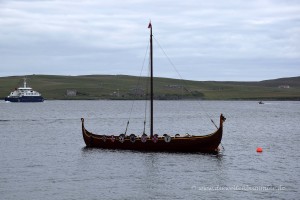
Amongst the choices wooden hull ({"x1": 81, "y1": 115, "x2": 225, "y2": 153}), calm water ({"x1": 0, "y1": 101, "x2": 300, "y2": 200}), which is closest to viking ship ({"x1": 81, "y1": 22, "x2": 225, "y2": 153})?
wooden hull ({"x1": 81, "y1": 115, "x2": 225, "y2": 153})

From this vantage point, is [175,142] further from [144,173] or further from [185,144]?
[144,173]

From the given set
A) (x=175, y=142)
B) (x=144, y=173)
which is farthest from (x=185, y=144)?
(x=144, y=173)

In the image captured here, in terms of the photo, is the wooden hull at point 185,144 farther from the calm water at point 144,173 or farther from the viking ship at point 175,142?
the calm water at point 144,173

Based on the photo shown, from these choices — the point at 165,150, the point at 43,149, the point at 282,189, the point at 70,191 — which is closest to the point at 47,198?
the point at 70,191

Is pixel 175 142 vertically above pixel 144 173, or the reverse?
pixel 175 142

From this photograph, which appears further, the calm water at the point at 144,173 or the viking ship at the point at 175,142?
the viking ship at the point at 175,142

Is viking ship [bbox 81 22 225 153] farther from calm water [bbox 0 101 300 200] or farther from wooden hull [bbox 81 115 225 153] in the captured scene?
calm water [bbox 0 101 300 200]

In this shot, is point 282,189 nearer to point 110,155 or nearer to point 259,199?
point 259,199

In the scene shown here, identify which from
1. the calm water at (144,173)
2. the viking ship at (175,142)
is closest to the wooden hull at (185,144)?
the viking ship at (175,142)

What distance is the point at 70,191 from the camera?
45344mm

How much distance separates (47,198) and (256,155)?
1346 inches

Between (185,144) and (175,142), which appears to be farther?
(175,142)

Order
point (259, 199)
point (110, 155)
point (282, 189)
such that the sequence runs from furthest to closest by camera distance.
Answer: point (110, 155), point (282, 189), point (259, 199)

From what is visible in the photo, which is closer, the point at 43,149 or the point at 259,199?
the point at 259,199
